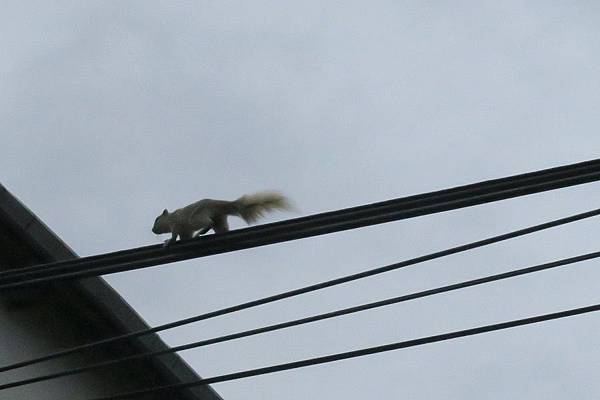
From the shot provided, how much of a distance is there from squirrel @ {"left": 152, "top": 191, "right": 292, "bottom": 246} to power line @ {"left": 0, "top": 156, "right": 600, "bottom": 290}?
2.70m

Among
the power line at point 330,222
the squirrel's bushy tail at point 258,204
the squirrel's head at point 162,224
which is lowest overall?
the power line at point 330,222

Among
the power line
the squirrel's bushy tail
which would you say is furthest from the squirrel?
the power line

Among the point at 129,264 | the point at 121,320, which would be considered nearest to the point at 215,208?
the point at 121,320

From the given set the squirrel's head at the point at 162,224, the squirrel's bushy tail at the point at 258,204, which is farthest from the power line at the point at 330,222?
the squirrel's head at the point at 162,224

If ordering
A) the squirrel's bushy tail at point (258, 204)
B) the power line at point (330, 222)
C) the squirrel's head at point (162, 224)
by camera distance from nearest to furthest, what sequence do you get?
the power line at point (330, 222) < the squirrel's bushy tail at point (258, 204) < the squirrel's head at point (162, 224)

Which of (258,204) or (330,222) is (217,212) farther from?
(330,222)

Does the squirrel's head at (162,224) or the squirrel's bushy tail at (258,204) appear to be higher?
the squirrel's head at (162,224)

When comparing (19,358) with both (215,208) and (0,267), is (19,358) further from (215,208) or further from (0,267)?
(215,208)

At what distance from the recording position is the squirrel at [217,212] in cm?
→ 876

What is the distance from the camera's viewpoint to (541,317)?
17.7ft

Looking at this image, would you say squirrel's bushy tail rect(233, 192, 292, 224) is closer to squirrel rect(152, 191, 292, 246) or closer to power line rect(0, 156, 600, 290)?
squirrel rect(152, 191, 292, 246)

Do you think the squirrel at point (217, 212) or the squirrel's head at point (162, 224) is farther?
the squirrel's head at point (162, 224)

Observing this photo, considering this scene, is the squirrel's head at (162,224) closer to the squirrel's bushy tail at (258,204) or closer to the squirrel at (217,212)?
the squirrel at (217,212)

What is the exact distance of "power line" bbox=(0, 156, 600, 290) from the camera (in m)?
5.48
